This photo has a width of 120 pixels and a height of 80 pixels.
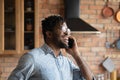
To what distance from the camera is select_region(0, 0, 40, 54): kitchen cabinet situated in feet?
10.5

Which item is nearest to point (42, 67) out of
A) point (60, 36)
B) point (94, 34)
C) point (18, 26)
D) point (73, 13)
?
point (60, 36)

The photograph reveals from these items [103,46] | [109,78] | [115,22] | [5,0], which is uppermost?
[5,0]

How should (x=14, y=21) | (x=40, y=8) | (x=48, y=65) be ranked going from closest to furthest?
(x=48, y=65)
(x=14, y=21)
(x=40, y=8)

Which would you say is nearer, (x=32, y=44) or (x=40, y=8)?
(x=32, y=44)

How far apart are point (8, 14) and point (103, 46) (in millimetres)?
1316

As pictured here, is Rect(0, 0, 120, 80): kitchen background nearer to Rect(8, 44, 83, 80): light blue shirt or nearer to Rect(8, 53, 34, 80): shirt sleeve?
Rect(8, 44, 83, 80): light blue shirt

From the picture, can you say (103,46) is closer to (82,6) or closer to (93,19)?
(93,19)

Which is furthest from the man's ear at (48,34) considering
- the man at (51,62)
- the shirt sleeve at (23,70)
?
the shirt sleeve at (23,70)

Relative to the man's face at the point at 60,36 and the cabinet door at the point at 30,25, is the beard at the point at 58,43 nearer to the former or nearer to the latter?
the man's face at the point at 60,36

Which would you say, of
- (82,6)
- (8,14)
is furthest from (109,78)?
(8,14)

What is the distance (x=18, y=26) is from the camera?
322cm

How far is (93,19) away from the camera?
11.7ft

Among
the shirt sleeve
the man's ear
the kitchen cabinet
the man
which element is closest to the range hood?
the kitchen cabinet

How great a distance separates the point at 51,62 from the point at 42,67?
0.08 m
